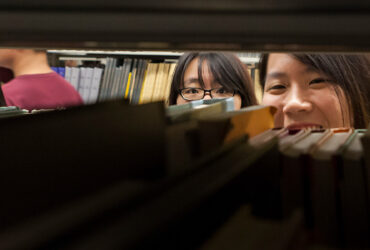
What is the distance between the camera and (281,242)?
14.7 inches

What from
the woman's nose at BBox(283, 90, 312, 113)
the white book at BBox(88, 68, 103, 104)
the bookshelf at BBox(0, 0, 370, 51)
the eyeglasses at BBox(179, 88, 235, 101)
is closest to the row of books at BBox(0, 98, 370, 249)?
the bookshelf at BBox(0, 0, 370, 51)

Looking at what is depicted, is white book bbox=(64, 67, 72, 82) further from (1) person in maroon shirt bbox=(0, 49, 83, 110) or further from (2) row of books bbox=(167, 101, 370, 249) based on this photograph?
(2) row of books bbox=(167, 101, 370, 249)

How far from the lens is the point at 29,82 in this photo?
1.83m

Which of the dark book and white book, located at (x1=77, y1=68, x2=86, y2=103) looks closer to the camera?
the dark book

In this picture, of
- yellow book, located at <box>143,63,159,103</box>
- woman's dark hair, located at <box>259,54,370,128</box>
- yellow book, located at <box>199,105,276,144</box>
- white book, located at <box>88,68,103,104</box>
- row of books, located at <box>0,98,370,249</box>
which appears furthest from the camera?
white book, located at <box>88,68,103,104</box>

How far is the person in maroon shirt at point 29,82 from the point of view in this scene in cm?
182

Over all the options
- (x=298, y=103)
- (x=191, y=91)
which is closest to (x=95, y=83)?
(x=191, y=91)

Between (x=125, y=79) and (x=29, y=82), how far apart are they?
1.25m

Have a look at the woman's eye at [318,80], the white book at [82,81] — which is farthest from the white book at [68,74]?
the woman's eye at [318,80]

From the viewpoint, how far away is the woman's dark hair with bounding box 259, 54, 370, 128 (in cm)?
143

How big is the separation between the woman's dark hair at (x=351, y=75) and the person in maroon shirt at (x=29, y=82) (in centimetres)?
125

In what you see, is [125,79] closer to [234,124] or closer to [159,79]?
[159,79]

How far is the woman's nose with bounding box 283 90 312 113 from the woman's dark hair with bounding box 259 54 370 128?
13 centimetres

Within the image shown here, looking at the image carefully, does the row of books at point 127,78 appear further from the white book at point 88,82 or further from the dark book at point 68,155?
the dark book at point 68,155
